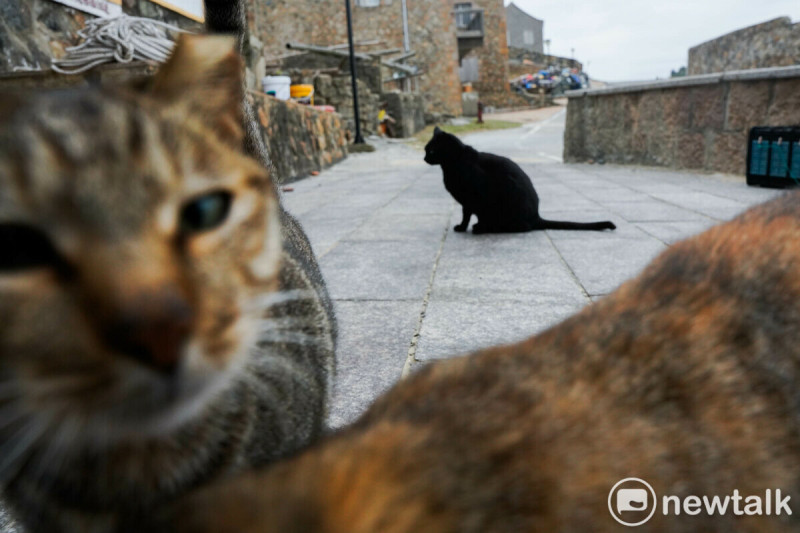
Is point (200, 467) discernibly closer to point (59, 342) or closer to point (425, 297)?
point (59, 342)

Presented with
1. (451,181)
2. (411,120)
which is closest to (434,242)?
(451,181)

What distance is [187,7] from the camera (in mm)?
8609

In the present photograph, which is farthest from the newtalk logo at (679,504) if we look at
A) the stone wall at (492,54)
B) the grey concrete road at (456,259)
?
the stone wall at (492,54)

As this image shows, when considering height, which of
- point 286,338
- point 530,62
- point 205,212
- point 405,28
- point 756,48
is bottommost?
point 286,338

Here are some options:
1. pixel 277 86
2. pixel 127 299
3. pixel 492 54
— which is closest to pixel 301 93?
pixel 277 86

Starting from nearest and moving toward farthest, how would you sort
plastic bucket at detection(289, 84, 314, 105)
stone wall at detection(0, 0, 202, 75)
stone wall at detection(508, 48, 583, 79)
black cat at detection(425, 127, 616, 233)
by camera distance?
black cat at detection(425, 127, 616, 233), stone wall at detection(0, 0, 202, 75), plastic bucket at detection(289, 84, 314, 105), stone wall at detection(508, 48, 583, 79)

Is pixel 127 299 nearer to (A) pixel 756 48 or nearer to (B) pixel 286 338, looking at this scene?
(B) pixel 286 338

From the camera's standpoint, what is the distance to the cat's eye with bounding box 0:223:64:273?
777 millimetres

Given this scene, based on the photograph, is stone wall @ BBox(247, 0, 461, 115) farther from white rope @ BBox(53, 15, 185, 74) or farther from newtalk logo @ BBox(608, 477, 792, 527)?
newtalk logo @ BBox(608, 477, 792, 527)

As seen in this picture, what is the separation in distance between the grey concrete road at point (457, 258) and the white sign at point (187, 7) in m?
3.20

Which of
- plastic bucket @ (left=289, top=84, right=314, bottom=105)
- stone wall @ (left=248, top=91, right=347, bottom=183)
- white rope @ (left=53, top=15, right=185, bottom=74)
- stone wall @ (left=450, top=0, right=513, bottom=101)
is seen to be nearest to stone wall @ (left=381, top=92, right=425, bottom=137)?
stone wall @ (left=248, top=91, right=347, bottom=183)

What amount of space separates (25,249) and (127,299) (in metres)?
0.20

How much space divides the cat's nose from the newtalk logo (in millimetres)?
563

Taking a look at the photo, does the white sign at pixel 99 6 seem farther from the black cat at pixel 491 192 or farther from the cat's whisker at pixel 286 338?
the cat's whisker at pixel 286 338
